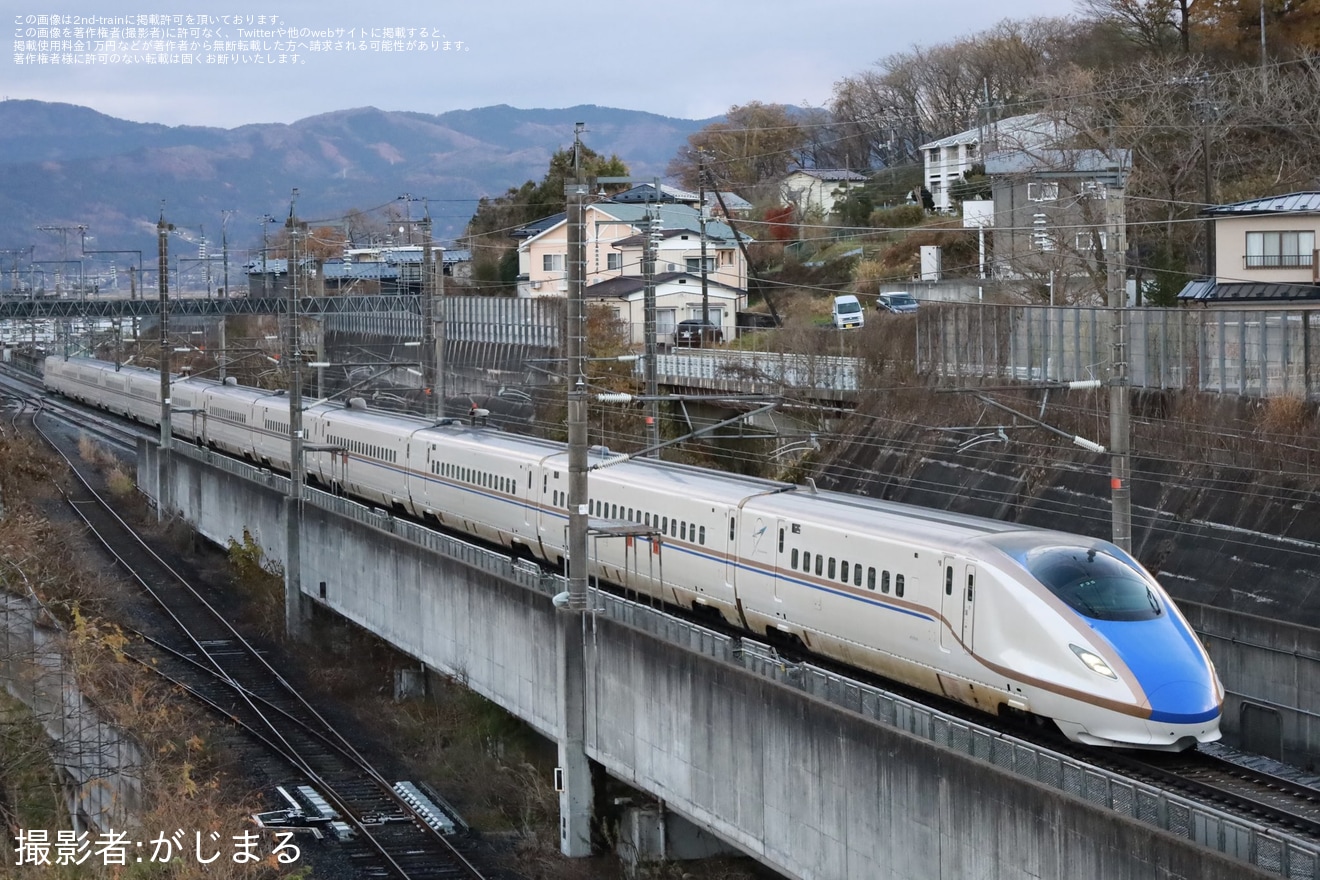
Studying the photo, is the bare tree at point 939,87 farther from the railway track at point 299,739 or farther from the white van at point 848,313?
the railway track at point 299,739

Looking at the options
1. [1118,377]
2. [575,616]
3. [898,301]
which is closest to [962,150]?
[898,301]

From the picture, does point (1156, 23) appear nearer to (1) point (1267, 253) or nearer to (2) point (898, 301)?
(2) point (898, 301)

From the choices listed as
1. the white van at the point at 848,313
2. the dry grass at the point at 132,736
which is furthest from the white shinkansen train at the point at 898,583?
the white van at the point at 848,313

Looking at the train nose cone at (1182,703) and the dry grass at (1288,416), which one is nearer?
the train nose cone at (1182,703)

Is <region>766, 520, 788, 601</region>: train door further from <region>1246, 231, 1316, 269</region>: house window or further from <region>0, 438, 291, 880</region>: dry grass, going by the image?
<region>1246, 231, 1316, 269</region>: house window

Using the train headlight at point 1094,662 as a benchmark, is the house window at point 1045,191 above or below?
above

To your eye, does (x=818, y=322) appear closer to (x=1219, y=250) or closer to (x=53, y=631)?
(x=1219, y=250)

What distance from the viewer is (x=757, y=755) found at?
18.5 m

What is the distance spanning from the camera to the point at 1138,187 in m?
57.2

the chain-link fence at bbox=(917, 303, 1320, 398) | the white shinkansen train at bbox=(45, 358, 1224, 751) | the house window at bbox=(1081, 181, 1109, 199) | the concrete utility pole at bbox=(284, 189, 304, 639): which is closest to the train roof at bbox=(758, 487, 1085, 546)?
the white shinkansen train at bbox=(45, 358, 1224, 751)

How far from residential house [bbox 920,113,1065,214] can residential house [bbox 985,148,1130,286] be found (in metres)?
2.10

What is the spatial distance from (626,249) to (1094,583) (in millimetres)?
61648

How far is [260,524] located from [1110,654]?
30.1 meters

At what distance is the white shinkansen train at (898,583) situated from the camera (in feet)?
57.0
